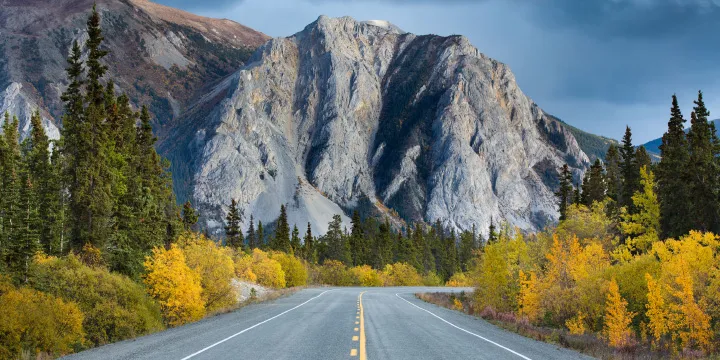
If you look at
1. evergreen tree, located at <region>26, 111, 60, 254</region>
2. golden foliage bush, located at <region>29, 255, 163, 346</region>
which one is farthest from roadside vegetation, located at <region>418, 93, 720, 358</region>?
evergreen tree, located at <region>26, 111, 60, 254</region>

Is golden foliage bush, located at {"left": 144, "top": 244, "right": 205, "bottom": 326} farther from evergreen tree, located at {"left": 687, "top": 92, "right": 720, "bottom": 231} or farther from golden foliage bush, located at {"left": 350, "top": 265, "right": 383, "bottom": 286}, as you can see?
golden foliage bush, located at {"left": 350, "top": 265, "right": 383, "bottom": 286}

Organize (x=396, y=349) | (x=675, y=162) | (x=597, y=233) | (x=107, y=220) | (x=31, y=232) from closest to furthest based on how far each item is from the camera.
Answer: (x=396, y=349) < (x=107, y=220) < (x=31, y=232) < (x=675, y=162) < (x=597, y=233)

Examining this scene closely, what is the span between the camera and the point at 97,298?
19.2 metres

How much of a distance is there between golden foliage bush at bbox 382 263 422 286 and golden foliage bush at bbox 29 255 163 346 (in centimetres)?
7795

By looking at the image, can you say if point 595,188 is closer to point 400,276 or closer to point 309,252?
point 400,276

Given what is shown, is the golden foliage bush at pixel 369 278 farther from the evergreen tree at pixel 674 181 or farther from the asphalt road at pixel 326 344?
the asphalt road at pixel 326 344

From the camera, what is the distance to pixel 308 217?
7840 inches

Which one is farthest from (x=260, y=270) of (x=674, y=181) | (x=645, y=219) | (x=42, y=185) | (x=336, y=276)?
(x=674, y=181)

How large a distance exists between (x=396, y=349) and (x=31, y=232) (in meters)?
35.1

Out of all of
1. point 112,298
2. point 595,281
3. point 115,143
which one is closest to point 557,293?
point 595,281

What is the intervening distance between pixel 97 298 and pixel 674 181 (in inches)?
1650

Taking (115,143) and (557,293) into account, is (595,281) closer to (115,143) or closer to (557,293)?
(557,293)

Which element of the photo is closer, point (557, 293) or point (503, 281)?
point (557, 293)

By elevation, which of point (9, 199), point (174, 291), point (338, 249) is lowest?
point (174, 291)
